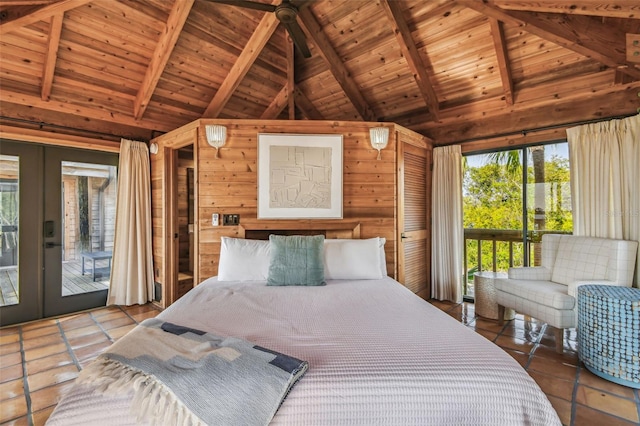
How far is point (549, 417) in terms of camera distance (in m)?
1.08

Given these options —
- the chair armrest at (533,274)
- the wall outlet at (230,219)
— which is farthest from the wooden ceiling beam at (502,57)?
the wall outlet at (230,219)

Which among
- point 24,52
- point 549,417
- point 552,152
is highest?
point 24,52

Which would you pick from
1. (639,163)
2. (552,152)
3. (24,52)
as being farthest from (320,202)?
(24,52)

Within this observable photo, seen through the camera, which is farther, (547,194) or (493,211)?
(493,211)

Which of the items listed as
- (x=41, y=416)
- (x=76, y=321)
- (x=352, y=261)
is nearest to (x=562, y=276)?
(x=352, y=261)

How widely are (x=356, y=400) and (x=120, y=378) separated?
2.80ft

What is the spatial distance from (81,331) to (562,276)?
4.98 metres

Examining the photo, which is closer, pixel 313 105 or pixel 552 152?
pixel 552 152

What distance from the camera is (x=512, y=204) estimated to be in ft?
12.3

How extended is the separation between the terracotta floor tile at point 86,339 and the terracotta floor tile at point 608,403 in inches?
156

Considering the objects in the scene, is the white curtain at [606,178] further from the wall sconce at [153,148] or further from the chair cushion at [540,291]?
the wall sconce at [153,148]

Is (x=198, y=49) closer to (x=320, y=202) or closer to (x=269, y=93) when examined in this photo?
(x=269, y=93)

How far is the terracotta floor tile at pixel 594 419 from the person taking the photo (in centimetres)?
174

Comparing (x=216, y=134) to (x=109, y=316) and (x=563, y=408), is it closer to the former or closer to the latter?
(x=109, y=316)
